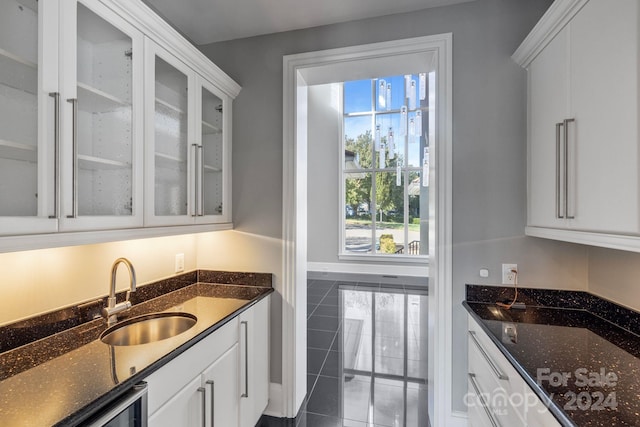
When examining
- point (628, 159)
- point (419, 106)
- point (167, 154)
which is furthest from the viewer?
point (419, 106)

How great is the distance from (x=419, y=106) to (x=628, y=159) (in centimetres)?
589

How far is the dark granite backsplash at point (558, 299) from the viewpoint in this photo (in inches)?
58.2

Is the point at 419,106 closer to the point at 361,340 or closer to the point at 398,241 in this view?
the point at 398,241

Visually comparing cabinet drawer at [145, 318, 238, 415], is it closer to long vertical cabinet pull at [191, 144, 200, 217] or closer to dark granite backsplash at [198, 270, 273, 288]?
dark granite backsplash at [198, 270, 273, 288]

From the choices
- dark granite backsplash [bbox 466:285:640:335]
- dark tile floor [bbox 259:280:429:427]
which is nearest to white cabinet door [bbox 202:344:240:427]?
dark tile floor [bbox 259:280:429:427]

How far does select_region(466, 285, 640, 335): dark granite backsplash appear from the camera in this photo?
1.48 meters

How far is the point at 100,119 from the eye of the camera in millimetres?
1284

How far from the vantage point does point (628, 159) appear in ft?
3.36

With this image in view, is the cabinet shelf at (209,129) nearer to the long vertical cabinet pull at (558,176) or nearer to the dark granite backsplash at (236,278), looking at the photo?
the dark granite backsplash at (236,278)

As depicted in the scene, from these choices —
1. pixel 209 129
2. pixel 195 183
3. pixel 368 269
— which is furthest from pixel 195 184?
pixel 368 269

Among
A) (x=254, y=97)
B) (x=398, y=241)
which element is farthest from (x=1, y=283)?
(x=398, y=241)


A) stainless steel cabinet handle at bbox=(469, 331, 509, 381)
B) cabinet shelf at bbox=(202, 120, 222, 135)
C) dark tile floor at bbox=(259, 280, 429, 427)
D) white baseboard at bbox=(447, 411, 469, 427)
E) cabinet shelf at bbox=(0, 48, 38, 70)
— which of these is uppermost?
cabinet shelf at bbox=(202, 120, 222, 135)

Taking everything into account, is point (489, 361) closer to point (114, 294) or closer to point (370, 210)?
point (114, 294)

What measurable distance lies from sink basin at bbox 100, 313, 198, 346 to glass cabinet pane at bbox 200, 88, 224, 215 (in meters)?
0.66
